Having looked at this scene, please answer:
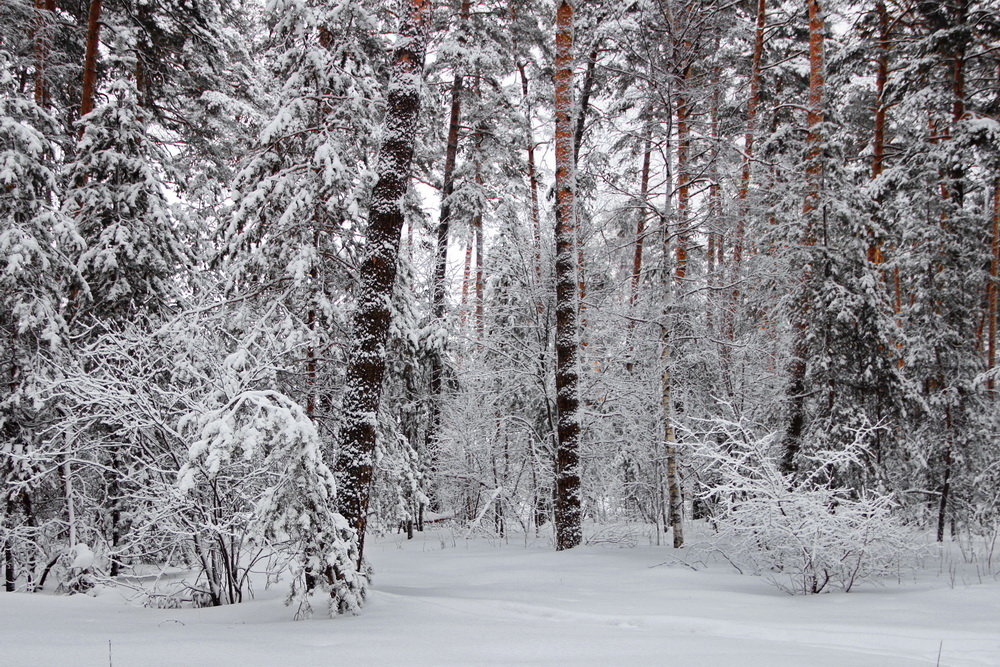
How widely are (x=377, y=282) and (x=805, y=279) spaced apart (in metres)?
6.72

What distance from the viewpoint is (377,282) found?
632cm

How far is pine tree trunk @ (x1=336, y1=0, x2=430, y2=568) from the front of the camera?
237 inches

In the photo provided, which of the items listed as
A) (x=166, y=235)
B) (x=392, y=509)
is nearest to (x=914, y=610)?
(x=392, y=509)

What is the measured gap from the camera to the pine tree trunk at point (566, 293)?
9445 mm

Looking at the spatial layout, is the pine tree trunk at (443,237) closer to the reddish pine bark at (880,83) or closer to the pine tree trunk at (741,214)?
the pine tree trunk at (741,214)

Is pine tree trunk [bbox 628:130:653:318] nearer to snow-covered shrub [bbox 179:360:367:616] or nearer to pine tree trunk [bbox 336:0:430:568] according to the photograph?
pine tree trunk [bbox 336:0:430:568]

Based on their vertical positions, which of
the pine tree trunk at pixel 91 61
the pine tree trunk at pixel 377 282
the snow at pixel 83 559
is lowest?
the snow at pixel 83 559

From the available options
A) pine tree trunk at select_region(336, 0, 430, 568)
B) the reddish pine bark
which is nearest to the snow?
pine tree trunk at select_region(336, 0, 430, 568)

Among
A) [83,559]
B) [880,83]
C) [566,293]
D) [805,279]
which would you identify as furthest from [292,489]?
[880,83]

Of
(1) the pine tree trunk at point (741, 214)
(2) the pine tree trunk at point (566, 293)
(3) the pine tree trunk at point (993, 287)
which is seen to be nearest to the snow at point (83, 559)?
(2) the pine tree trunk at point (566, 293)

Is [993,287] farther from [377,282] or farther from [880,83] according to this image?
[377,282]

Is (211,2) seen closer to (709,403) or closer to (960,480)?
(709,403)

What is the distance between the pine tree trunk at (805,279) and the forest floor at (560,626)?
235 centimetres

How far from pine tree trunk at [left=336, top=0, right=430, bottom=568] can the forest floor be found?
1.20 metres
